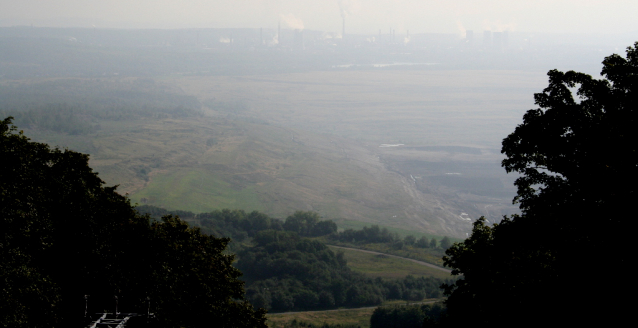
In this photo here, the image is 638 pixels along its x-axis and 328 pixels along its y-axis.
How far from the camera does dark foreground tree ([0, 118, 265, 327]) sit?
16688 mm

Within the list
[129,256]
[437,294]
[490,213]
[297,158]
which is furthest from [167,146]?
[129,256]

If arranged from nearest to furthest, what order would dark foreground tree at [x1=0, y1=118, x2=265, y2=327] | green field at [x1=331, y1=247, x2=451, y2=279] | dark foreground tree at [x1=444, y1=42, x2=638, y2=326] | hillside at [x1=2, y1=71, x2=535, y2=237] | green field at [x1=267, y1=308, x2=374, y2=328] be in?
dark foreground tree at [x1=444, y1=42, x2=638, y2=326] < dark foreground tree at [x1=0, y1=118, x2=265, y2=327] < green field at [x1=267, y1=308, x2=374, y2=328] < green field at [x1=331, y1=247, x2=451, y2=279] < hillside at [x1=2, y1=71, x2=535, y2=237]

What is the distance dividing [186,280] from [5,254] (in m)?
6.97

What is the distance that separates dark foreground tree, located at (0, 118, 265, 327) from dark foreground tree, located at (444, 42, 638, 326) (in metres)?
10.3

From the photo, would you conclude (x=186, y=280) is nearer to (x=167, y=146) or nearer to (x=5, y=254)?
(x=5, y=254)

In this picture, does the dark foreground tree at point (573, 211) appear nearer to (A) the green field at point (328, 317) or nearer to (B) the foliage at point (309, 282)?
(A) the green field at point (328, 317)

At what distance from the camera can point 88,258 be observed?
2036 centimetres

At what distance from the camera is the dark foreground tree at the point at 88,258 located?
54.7 ft

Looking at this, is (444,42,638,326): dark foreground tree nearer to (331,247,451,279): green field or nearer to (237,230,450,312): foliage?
(237,230,450,312): foliage

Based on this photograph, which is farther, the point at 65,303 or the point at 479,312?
the point at 65,303

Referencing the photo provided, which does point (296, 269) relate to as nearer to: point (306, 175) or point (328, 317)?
point (328, 317)

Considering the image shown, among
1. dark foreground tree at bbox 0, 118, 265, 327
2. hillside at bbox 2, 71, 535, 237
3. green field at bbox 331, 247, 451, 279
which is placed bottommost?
green field at bbox 331, 247, 451, 279

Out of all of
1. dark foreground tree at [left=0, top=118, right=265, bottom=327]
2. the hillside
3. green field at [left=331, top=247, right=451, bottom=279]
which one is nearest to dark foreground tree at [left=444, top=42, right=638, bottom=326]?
dark foreground tree at [left=0, top=118, right=265, bottom=327]

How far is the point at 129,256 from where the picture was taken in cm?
2098
